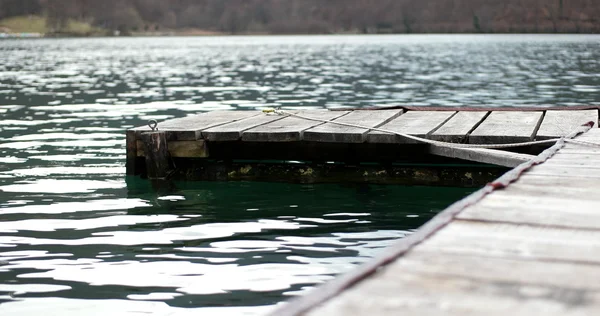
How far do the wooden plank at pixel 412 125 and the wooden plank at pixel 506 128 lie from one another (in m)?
0.55

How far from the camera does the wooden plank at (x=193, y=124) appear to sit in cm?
1012

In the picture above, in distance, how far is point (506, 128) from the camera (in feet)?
32.5

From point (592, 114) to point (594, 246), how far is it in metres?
7.88

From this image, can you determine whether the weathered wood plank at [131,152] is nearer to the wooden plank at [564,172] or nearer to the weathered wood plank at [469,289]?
the wooden plank at [564,172]

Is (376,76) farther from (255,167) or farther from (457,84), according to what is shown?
(255,167)

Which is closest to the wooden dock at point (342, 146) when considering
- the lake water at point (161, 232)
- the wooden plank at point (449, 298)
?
the lake water at point (161, 232)

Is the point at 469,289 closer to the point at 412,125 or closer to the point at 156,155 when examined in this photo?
the point at 412,125

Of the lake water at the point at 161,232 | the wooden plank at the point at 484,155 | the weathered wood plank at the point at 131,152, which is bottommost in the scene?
the lake water at the point at 161,232

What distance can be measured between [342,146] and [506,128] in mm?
1907

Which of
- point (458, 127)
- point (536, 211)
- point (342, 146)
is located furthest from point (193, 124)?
point (536, 211)

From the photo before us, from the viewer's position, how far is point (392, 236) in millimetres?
8156

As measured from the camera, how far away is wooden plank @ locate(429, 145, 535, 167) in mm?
8422

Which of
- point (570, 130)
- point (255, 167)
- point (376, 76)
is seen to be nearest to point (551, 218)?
point (570, 130)

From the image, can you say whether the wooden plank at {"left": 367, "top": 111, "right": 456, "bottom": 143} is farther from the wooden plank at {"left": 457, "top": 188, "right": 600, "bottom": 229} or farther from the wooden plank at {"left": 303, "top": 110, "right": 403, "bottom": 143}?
the wooden plank at {"left": 457, "top": 188, "right": 600, "bottom": 229}
